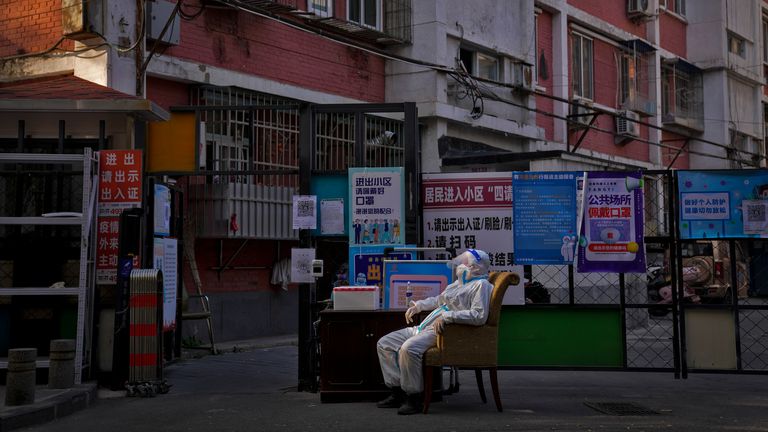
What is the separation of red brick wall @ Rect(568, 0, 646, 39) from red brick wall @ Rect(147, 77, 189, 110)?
1284 cm

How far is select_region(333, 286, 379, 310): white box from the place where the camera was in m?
8.77

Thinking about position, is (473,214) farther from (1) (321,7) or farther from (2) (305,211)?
(1) (321,7)

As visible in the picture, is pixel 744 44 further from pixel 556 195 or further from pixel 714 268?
pixel 556 195

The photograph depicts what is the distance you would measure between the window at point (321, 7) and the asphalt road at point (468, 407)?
299 inches

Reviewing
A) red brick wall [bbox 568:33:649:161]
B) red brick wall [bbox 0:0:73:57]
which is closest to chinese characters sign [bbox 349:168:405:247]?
red brick wall [bbox 0:0:73:57]

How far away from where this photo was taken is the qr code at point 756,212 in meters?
9.27

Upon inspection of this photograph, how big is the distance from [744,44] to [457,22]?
630 inches

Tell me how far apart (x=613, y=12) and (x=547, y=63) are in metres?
4.03

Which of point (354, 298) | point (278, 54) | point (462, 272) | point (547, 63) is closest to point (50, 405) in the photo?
point (354, 298)

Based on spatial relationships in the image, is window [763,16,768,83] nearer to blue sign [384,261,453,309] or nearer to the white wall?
the white wall

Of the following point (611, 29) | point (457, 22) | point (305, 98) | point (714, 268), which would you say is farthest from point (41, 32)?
point (611, 29)

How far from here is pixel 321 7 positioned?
16266 millimetres

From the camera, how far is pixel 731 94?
29.0 m

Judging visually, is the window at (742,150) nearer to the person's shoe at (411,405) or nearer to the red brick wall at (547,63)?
the red brick wall at (547,63)
